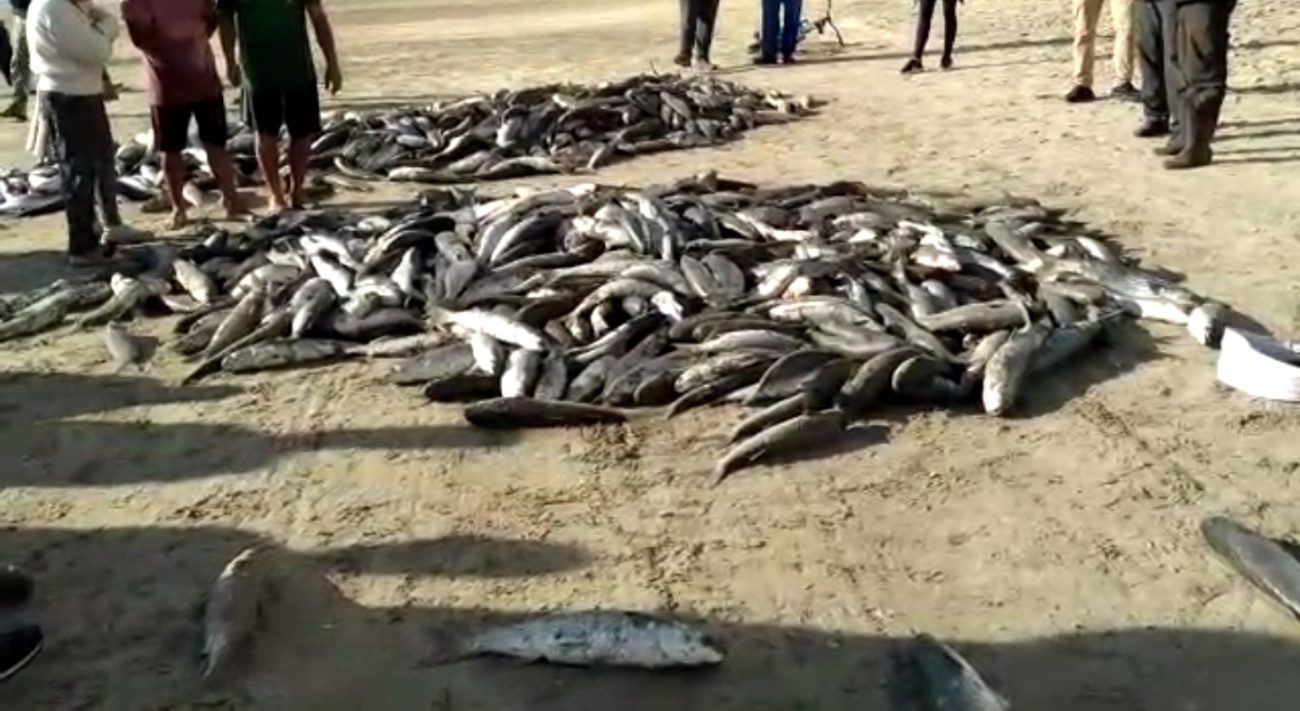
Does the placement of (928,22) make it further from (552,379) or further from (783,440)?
(783,440)

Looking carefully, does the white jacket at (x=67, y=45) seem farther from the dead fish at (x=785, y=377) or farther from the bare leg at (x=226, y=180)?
the dead fish at (x=785, y=377)

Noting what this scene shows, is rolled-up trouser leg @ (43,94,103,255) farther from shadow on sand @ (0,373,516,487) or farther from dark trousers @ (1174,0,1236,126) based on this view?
dark trousers @ (1174,0,1236,126)

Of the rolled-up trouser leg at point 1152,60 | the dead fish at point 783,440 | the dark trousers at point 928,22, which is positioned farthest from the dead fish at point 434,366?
the dark trousers at point 928,22

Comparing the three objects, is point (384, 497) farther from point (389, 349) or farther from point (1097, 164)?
point (1097, 164)

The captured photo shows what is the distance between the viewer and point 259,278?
853cm

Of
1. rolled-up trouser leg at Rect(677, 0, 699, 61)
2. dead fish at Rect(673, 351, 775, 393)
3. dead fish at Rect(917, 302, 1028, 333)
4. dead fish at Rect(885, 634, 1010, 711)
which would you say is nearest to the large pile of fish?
rolled-up trouser leg at Rect(677, 0, 699, 61)

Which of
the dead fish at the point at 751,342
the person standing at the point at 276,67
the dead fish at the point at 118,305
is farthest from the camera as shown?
the person standing at the point at 276,67

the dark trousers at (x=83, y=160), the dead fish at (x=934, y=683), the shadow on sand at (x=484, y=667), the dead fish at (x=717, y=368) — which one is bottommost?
the shadow on sand at (x=484, y=667)

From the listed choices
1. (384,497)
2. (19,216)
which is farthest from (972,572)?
(19,216)

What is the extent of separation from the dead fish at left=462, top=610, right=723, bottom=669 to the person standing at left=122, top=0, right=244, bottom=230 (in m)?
7.05

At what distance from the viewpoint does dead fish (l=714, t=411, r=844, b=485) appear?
5938mm

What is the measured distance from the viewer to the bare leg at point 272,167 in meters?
10.6

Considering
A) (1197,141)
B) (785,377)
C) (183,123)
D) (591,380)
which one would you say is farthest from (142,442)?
(1197,141)

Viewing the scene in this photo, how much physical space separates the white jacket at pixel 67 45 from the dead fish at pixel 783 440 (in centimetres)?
608
